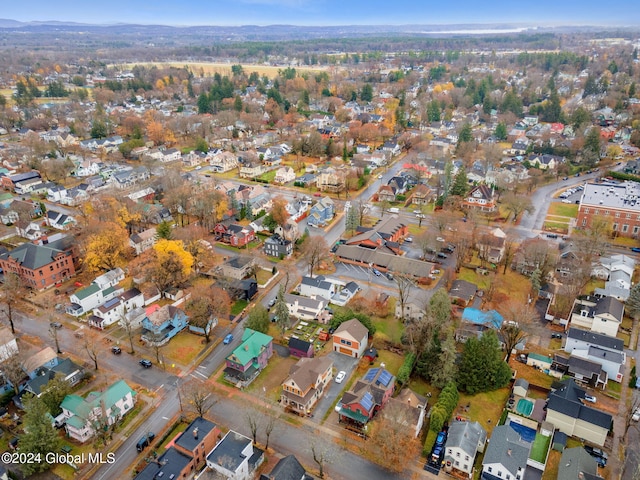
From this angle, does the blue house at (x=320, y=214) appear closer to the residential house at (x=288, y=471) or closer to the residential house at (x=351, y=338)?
the residential house at (x=351, y=338)

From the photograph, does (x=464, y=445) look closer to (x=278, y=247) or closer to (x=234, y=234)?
(x=278, y=247)

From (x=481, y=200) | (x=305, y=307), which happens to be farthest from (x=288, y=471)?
(x=481, y=200)

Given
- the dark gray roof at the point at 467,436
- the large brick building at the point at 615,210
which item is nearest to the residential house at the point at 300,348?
the dark gray roof at the point at 467,436

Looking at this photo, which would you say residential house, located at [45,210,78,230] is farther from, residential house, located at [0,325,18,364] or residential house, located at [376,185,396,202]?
residential house, located at [376,185,396,202]

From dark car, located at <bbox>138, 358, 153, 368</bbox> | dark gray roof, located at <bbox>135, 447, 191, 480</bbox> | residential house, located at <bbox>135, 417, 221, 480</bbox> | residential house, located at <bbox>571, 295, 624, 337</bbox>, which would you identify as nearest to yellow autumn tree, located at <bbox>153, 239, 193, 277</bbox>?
dark car, located at <bbox>138, 358, 153, 368</bbox>

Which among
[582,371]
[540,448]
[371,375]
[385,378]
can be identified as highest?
[385,378]

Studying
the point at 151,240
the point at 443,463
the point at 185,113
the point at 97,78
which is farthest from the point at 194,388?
the point at 97,78

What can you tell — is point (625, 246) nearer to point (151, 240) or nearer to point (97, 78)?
point (151, 240)
